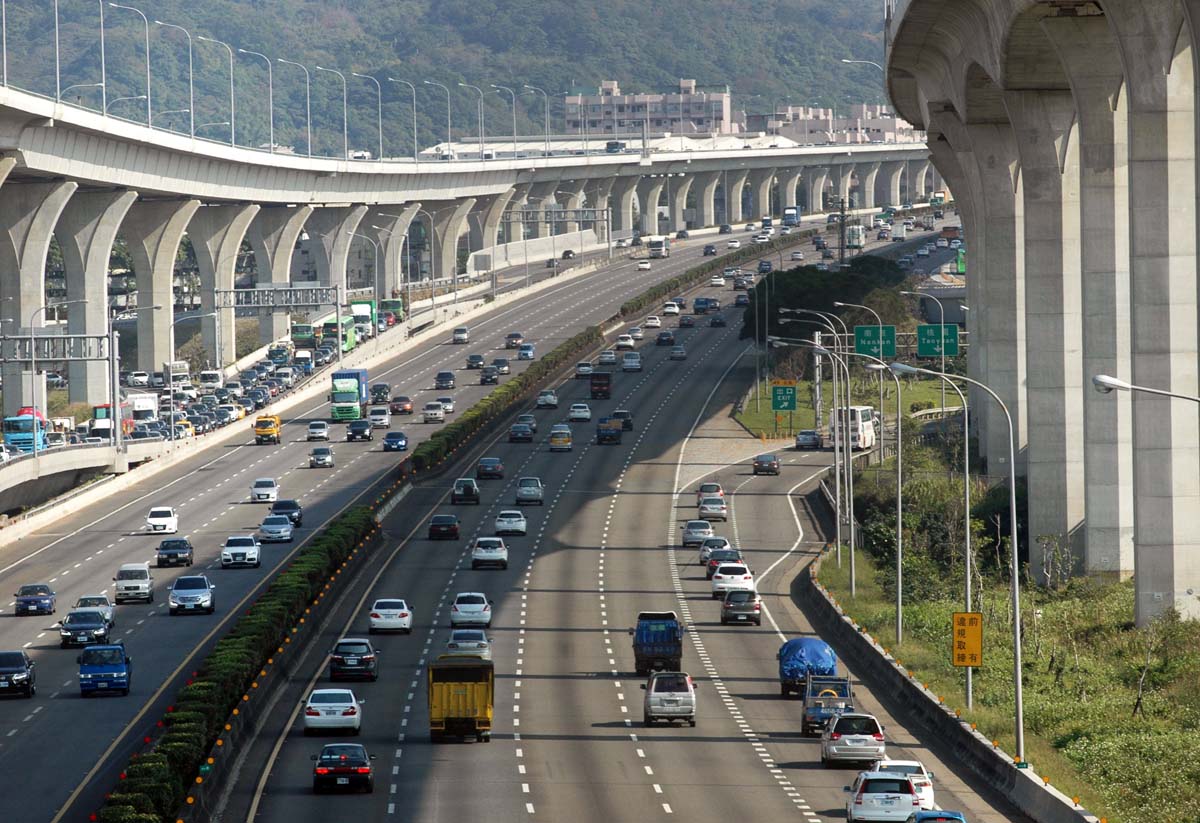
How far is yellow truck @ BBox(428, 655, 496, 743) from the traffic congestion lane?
0.85m

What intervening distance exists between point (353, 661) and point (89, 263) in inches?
3477

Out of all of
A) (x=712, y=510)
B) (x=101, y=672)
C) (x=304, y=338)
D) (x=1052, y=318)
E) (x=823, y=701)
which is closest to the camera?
(x=823, y=701)

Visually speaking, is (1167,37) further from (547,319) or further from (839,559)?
(547,319)

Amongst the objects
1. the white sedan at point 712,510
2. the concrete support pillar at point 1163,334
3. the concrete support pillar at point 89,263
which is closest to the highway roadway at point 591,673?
the white sedan at point 712,510

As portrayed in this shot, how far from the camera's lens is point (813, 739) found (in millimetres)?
49594

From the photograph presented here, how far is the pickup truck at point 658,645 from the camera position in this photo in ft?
194

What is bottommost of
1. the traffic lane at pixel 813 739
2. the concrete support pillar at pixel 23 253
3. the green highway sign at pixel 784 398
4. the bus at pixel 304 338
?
the traffic lane at pixel 813 739

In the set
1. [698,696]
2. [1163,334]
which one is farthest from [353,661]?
[1163,334]

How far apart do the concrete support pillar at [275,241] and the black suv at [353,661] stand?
130 meters

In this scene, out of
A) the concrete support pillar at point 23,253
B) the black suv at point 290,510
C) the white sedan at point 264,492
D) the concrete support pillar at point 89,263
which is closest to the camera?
the black suv at point 290,510

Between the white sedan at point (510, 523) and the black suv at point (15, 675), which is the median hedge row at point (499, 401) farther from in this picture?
the black suv at point (15, 675)

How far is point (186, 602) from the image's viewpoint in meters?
70.8

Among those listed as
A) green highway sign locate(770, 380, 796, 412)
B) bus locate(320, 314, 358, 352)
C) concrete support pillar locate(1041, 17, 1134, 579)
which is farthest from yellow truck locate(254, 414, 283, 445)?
concrete support pillar locate(1041, 17, 1134, 579)

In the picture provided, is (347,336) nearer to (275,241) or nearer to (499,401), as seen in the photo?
(275,241)
